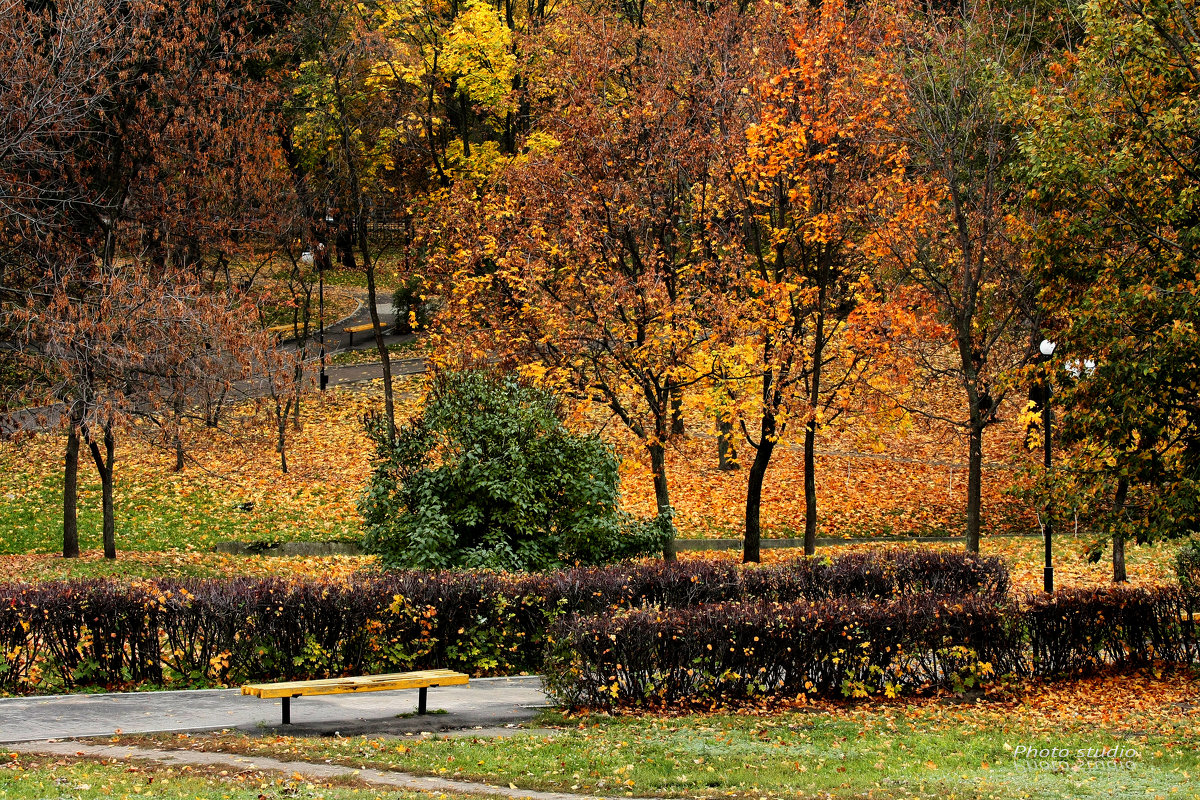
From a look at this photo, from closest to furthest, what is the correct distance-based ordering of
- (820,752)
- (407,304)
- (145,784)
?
(145,784)
(820,752)
(407,304)

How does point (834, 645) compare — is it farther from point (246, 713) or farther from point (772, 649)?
point (246, 713)

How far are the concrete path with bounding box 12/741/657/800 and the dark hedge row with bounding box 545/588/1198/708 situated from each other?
260cm

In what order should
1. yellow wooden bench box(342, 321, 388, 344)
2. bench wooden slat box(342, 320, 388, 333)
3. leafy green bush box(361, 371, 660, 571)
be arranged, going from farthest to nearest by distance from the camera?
yellow wooden bench box(342, 321, 388, 344)
bench wooden slat box(342, 320, 388, 333)
leafy green bush box(361, 371, 660, 571)

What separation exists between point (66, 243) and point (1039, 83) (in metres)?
17.1

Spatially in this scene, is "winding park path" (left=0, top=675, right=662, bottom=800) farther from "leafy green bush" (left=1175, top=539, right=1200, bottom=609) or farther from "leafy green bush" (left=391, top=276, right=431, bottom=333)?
"leafy green bush" (left=391, top=276, right=431, bottom=333)

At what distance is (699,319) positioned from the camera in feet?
57.4

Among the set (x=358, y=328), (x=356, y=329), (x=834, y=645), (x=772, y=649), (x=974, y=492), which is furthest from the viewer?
(x=358, y=328)

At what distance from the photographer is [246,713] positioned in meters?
9.69

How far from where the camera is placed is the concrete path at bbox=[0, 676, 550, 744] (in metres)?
8.99

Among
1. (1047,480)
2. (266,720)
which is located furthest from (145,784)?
(1047,480)

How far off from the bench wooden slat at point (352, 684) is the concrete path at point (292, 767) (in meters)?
Answer: 0.98

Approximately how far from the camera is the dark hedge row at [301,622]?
422 inches

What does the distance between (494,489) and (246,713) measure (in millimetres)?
5019

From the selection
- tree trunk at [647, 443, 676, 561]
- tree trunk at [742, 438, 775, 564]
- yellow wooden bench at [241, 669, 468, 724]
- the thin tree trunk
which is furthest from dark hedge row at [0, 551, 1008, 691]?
the thin tree trunk
